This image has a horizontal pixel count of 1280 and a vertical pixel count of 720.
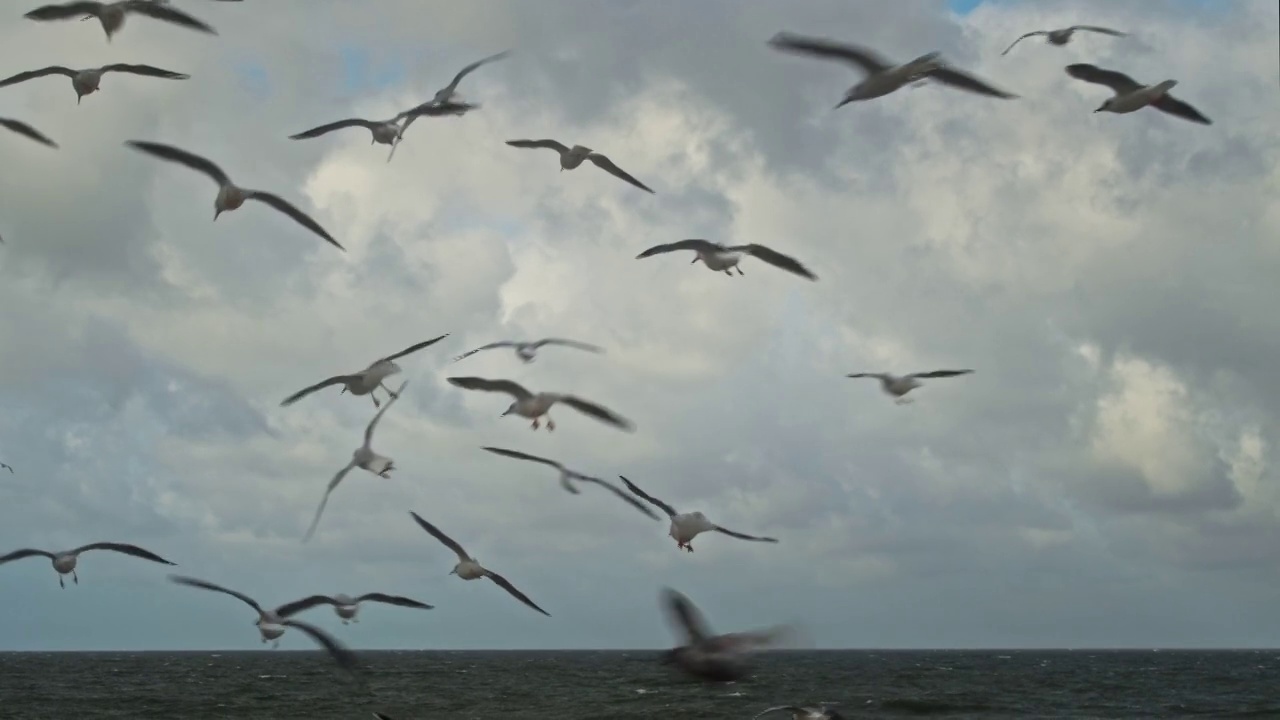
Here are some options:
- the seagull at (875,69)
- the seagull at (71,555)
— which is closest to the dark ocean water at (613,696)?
the seagull at (71,555)

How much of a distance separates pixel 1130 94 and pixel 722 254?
6.50m

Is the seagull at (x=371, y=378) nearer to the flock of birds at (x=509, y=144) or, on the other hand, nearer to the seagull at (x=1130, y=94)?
the flock of birds at (x=509, y=144)

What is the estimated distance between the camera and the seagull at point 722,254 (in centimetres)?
2220

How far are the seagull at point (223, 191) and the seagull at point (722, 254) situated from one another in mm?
4979

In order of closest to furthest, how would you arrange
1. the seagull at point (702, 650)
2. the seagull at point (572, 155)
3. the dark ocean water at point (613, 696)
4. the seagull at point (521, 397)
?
1. the seagull at point (702, 650)
2. the seagull at point (521, 397)
3. the seagull at point (572, 155)
4. the dark ocean water at point (613, 696)

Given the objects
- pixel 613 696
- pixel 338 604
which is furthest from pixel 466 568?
pixel 613 696

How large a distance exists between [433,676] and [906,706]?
1933 inches

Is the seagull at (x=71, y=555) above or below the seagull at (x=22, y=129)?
below

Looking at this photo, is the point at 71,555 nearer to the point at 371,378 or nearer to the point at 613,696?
the point at 371,378

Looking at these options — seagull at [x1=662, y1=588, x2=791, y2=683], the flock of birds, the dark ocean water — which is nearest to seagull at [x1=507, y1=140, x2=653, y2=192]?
the flock of birds

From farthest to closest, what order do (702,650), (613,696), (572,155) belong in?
(613,696) < (572,155) < (702,650)

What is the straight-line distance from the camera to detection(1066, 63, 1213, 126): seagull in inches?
853

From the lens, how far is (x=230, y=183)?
22578 millimetres

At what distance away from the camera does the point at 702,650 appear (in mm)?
15008
